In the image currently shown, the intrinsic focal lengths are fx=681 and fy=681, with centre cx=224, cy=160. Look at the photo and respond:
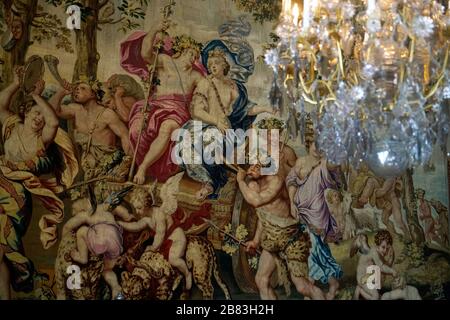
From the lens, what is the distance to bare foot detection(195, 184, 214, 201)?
10.5 meters

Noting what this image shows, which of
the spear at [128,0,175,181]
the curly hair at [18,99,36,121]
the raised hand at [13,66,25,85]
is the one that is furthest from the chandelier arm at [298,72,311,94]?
the raised hand at [13,66,25,85]

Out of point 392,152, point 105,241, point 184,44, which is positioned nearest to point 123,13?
point 184,44

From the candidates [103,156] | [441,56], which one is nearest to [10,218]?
[103,156]

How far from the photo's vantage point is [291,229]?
1085 cm

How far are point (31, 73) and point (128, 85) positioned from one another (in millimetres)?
1439

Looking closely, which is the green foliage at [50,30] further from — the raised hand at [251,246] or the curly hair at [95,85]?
the raised hand at [251,246]

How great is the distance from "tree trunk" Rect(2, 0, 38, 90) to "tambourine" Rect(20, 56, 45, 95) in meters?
0.11

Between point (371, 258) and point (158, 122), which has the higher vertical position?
point (158, 122)

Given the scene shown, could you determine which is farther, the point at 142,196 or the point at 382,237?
the point at 382,237

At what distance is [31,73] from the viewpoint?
9.99m

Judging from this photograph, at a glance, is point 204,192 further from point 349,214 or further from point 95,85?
point 349,214

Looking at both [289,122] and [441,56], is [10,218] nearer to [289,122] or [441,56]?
[289,122]

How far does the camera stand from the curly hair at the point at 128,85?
10359 mm

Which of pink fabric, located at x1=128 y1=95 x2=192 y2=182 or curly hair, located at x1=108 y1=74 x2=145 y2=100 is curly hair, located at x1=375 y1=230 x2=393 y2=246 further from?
curly hair, located at x1=108 y1=74 x2=145 y2=100
